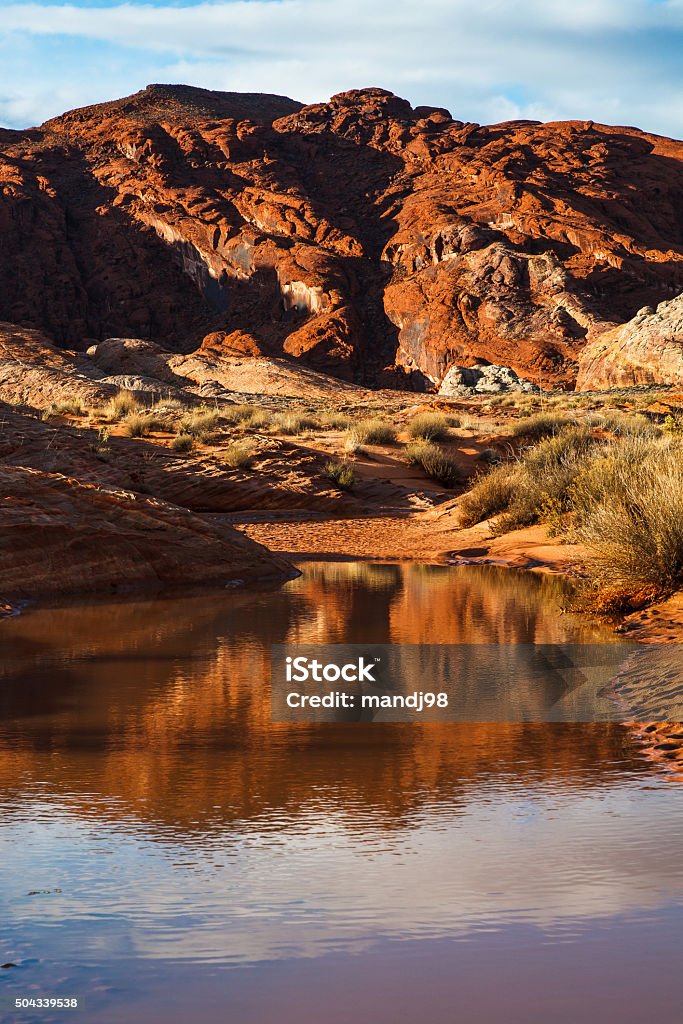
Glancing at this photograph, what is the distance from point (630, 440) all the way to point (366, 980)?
14.5 meters

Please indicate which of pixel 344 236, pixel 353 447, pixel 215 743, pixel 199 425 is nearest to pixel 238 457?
pixel 199 425

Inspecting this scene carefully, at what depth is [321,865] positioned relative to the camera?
4039 millimetres

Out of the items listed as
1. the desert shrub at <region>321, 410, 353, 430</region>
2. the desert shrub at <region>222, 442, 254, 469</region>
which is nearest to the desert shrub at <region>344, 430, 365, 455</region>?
the desert shrub at <region>222, 442, 254, 469</region>

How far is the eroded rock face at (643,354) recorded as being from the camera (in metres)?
51.3

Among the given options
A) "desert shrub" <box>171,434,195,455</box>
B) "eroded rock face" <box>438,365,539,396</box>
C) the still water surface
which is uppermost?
"eroded rock face" <box>438,365,539,396</box>

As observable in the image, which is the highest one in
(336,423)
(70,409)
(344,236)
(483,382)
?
(344,236)

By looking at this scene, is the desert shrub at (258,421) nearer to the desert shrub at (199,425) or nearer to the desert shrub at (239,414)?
the desert shrub at (239,414)

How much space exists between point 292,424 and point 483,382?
1148 inches

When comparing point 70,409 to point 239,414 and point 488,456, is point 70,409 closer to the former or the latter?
point 239,414

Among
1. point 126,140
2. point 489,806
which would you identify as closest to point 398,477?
point 489,806

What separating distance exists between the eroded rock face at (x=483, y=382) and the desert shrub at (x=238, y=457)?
3461 centimetres

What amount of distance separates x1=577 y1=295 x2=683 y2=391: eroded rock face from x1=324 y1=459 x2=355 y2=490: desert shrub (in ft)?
102

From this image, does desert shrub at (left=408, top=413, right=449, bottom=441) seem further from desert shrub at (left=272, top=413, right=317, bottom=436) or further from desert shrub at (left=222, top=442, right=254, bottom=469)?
desert shrub at (left=222, top=442, right=254, bottom=469)

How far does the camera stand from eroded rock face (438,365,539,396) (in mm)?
56219
